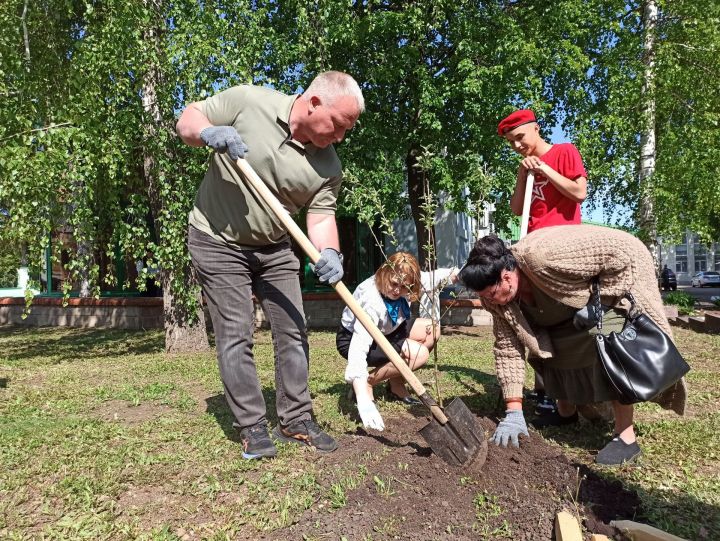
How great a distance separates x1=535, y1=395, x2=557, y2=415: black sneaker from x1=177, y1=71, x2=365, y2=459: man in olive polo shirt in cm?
142

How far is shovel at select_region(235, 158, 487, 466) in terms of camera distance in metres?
2.56

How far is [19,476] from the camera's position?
2.65 m

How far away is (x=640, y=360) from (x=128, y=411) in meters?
3.30

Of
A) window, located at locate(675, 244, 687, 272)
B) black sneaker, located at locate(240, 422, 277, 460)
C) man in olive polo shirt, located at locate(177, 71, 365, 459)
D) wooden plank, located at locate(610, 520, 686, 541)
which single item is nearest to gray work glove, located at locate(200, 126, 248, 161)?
man in olive polo shirt, located at locate(177, 71, 365, 459)

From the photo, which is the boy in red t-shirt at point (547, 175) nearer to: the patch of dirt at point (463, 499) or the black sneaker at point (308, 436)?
the patch of dirt at point (463, 499)

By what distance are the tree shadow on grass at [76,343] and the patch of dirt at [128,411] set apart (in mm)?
3215

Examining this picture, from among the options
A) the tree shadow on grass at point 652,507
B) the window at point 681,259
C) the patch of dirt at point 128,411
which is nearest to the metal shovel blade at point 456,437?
the tree shadow on grass at point 652,507

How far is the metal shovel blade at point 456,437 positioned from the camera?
8.35ft

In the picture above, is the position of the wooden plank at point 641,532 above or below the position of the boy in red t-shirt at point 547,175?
below

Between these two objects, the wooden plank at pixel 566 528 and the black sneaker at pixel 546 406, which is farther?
the black sneaker at pixel 546 406

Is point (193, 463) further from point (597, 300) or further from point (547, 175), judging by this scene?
point (547, 175)

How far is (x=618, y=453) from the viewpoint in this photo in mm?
2727

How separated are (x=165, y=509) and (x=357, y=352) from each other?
1.42m

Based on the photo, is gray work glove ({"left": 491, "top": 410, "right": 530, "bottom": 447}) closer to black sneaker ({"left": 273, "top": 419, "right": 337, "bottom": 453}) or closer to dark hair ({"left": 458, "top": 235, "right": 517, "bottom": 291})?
dark hair ({"left": 458, "top": 235, "right": 517, "bottom": 291})
